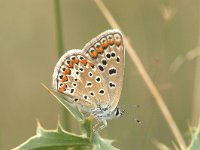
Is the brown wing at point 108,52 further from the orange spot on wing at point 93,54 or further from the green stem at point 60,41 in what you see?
the green stem at point 60,41

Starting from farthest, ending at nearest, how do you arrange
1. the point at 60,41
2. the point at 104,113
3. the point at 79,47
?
the point at 79,47
the point at 60,41
the point at 104,113

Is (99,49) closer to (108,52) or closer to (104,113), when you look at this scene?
(108,52)

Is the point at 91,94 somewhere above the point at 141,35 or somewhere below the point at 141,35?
below

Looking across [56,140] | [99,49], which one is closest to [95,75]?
[99,49]

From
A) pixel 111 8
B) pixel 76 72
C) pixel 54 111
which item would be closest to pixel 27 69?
pixel 54 111

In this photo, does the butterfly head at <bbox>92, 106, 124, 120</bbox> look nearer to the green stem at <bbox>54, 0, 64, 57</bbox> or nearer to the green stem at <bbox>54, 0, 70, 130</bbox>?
the green stem at <bbox>54, 0, 70, 130</bbox>

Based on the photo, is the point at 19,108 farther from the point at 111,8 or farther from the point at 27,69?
the point at 111,8

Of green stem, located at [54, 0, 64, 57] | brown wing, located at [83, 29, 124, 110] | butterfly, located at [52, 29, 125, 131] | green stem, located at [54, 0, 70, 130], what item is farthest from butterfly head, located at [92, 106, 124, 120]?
green stem, located at [54, 0, 64, 57]
